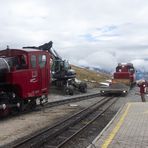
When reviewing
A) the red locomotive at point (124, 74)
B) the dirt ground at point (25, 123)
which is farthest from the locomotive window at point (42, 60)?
the red locomotive at point (124, 74)

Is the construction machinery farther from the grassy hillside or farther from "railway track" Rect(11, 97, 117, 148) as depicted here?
"railway track" Rect(11, 97, 117, 148)

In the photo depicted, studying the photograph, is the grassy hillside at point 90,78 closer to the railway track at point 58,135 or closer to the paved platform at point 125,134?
the railway track at point 58,135

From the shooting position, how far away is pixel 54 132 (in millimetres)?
16547

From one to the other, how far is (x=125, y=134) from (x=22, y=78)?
28.5ft

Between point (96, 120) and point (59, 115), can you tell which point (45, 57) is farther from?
point (96, 120)

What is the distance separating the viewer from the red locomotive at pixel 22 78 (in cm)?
2135

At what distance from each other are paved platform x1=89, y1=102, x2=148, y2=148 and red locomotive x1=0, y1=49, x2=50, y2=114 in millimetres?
5055

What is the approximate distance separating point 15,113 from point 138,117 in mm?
6161

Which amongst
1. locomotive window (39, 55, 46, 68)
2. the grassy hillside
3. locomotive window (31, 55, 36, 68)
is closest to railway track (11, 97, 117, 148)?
locomotive window (31, 55, 36, 68)

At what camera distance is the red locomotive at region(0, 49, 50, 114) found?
2135 cm

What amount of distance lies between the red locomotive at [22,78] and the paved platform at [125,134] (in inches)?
199

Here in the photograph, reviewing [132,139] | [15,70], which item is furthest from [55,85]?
[132,139]

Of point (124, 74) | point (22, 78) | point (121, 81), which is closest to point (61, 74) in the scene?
point (121, 81)

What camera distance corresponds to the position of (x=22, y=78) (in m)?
22.3
